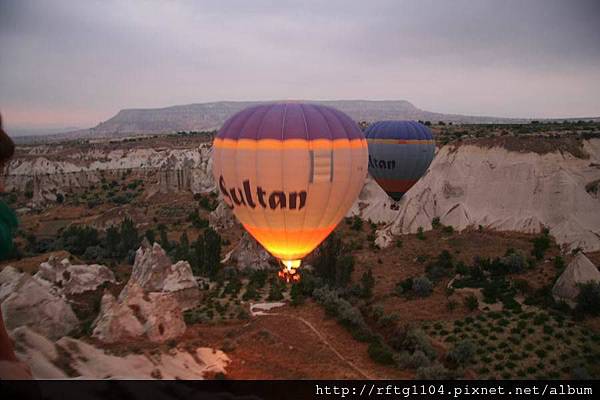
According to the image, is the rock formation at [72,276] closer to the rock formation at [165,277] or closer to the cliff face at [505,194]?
the rock formation at [165,277]

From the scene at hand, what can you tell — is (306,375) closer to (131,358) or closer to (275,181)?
(131,358)

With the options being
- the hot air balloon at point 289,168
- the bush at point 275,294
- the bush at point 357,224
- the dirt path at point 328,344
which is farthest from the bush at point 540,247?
the hot air balloon at point 289,168

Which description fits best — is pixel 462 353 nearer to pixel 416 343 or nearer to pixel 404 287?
pixel 416 343

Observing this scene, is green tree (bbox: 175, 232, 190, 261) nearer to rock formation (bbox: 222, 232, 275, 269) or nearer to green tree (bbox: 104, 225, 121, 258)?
rock formation (bbox: 222, 232, 275, 269)

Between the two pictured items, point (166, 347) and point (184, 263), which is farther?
point (184, 263)

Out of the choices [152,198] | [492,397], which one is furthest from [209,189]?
[492,397]

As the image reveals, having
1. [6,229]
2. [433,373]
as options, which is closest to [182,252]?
[433,373]
